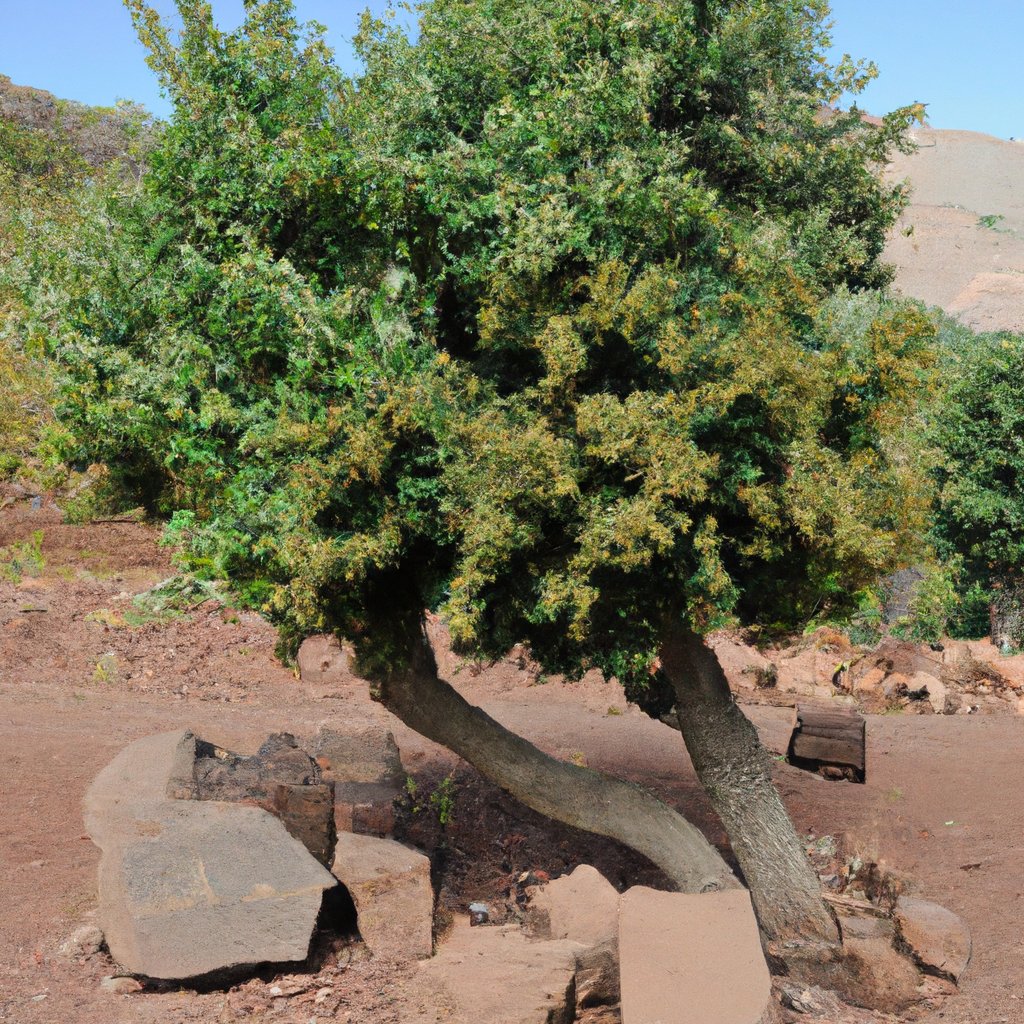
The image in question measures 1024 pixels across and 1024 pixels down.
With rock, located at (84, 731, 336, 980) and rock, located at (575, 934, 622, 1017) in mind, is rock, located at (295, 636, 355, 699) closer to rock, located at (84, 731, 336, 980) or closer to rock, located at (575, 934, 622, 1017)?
rock, located at (84, 731, 336, 980)

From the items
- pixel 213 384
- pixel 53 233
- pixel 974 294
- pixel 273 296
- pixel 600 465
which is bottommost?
pixel 600 465

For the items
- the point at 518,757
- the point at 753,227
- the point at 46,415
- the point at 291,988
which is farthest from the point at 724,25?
the point at 46,415

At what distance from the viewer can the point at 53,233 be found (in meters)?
7.13

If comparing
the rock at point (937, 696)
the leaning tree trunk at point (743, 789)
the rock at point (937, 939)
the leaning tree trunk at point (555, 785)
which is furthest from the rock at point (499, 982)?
the rock at point (937, 696)

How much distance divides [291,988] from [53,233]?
5097 mm

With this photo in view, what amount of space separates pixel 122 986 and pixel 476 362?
441 cm

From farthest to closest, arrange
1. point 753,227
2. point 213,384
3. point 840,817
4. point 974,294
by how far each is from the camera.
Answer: point 974,294, point 840,817, point 753,227, point 213,384

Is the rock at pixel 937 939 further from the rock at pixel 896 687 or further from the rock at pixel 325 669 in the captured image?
the rock at pixel 325 669

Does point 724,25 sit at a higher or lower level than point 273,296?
higher

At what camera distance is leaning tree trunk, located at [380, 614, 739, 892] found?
7.80 meters

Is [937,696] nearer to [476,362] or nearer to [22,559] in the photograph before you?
[476,362]

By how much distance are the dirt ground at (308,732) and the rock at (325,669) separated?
9.2 inches

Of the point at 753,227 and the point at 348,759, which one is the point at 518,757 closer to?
the point at 348,759

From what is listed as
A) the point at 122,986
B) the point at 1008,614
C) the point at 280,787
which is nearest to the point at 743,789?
the point at 280,787
